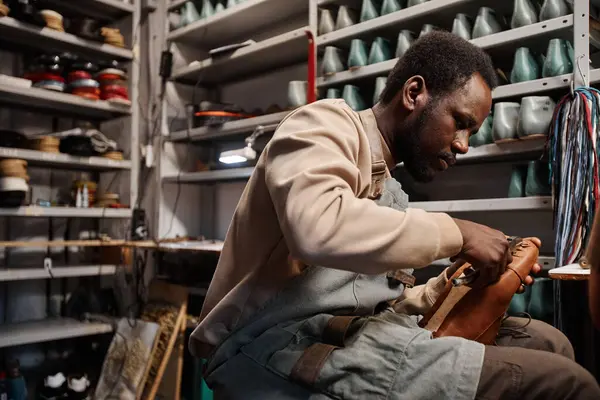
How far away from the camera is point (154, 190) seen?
3701 mm

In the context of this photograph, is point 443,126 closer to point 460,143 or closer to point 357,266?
point 460,143

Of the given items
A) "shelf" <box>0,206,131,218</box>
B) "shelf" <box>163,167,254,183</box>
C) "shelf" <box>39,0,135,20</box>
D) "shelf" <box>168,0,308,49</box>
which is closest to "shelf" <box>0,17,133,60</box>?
"shelf" <box>39,0,135,20</box>

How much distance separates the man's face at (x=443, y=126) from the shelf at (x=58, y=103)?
100 inches

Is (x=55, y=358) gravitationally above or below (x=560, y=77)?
below

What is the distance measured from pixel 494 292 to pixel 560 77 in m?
1.27

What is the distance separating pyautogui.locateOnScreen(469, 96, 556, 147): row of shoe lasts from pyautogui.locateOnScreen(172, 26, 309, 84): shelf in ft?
3.80

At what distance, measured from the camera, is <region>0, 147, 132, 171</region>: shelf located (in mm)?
2975

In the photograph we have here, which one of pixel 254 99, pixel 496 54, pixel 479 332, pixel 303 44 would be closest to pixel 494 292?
pixel 479 332

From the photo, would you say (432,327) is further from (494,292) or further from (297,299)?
(297,299)

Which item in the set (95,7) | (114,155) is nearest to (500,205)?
(114,155)

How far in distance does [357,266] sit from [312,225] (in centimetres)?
11

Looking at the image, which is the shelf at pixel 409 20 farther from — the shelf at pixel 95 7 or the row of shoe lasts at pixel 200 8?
the shelf at pixel 95 7

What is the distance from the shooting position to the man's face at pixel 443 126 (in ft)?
4.17

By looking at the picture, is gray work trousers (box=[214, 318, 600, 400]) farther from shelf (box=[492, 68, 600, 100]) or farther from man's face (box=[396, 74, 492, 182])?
shelf (box=[492, 68, 600, 100])
